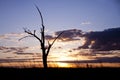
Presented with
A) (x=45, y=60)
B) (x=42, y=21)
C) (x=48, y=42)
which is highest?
(x=42, y=21)
